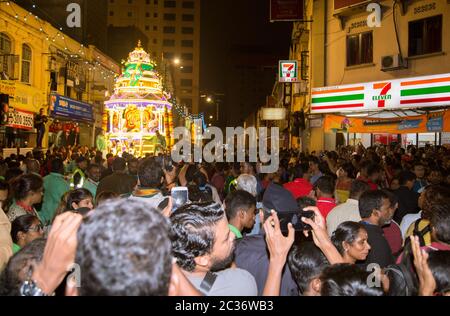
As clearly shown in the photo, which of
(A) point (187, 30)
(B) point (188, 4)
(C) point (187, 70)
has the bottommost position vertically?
(C) point (187, 70)

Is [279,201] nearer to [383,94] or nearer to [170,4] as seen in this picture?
[383,94]

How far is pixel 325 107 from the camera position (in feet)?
71.2

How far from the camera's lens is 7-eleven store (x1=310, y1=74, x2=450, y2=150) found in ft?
51.9

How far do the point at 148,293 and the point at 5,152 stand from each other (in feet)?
59.2

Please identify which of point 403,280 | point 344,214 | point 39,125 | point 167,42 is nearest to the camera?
point 403,280

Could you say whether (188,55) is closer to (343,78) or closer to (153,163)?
(343,78)

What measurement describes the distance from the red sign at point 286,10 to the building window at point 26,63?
42.9 feet

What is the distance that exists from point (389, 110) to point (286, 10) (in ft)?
31.4

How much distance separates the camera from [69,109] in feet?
84.8

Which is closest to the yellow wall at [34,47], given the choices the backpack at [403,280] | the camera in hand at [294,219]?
the camera in hand at [294,219]

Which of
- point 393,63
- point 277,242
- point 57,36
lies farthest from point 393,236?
point 57,36

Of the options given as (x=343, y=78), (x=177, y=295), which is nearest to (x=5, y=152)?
(x=343, y=78)

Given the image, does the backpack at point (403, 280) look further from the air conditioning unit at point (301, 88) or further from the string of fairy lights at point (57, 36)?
the air conditioning unit at point (301, 88)

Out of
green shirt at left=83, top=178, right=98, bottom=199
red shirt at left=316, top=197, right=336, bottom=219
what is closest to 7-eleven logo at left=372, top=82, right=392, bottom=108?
red shirt at left=316, top=197, right=336, bottom=219
